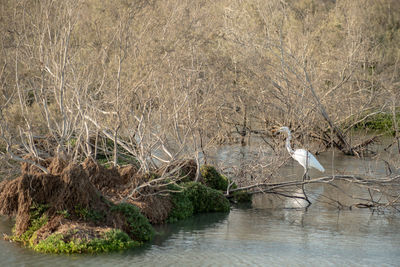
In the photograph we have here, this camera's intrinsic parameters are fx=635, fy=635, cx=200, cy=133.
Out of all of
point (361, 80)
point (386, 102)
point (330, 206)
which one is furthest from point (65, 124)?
point (361, 80)

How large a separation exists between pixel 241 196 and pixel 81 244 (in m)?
5.64

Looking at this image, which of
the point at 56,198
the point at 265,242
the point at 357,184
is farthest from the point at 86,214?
the point at 357,184

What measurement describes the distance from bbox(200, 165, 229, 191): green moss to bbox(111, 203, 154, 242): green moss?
362cm

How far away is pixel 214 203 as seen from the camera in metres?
13.3

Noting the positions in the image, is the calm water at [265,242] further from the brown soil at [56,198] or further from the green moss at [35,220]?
the brown soil at [56,198]

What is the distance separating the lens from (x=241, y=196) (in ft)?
47.4

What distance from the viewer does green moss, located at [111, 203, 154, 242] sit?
34.2ft

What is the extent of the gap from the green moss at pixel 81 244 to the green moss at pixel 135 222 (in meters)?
0.57

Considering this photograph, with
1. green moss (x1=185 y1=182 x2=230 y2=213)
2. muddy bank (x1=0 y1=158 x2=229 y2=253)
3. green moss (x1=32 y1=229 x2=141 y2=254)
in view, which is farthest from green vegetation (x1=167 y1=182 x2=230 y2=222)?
green moss (x1=32 y1=229 x2=141 y2=254)

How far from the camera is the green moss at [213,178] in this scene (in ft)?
46.5

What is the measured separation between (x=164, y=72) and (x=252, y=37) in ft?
22.6

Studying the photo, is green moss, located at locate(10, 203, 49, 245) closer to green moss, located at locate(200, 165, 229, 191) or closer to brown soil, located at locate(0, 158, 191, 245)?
brown soil, located at locate(0, 158, 191, 245)

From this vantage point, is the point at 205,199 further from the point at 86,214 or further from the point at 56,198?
the point at 56,198

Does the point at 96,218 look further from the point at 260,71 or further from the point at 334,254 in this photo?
the point at 260,71
